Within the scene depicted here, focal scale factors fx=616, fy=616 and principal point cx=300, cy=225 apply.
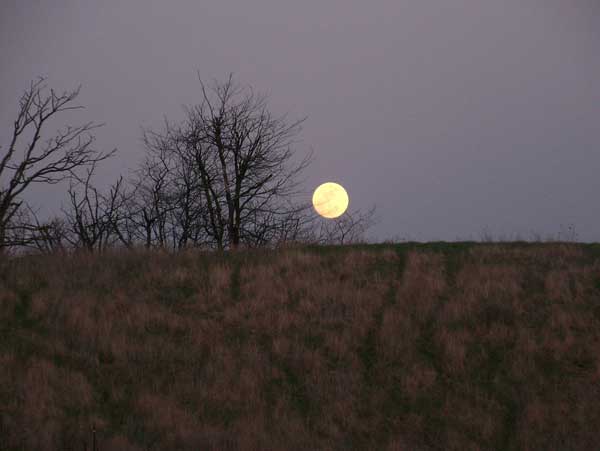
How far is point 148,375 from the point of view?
1171cm

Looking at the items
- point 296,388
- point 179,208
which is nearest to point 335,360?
point 296,388

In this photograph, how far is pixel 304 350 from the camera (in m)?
12.8

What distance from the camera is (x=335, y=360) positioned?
1258 cm

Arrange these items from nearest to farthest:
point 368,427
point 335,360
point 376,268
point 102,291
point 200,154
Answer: point 368,427, point 335,360, point 102,291, point 376,268, point 200,154

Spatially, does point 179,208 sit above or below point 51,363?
above

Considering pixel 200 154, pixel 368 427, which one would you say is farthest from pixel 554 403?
pixel 200 154

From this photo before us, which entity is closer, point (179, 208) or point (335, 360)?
point (335, 360)

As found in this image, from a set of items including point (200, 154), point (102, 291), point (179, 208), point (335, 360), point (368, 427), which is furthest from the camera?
point (179, 208)

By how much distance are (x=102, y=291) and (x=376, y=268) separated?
6871 millimetres

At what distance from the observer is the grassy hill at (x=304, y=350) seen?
10344 millimetres

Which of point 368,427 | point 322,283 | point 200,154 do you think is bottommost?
point 368,427

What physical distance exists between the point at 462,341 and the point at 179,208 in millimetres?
17048

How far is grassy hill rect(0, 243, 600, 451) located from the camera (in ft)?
33.9

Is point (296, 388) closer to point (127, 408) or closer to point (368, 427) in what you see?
point (368, 427)
